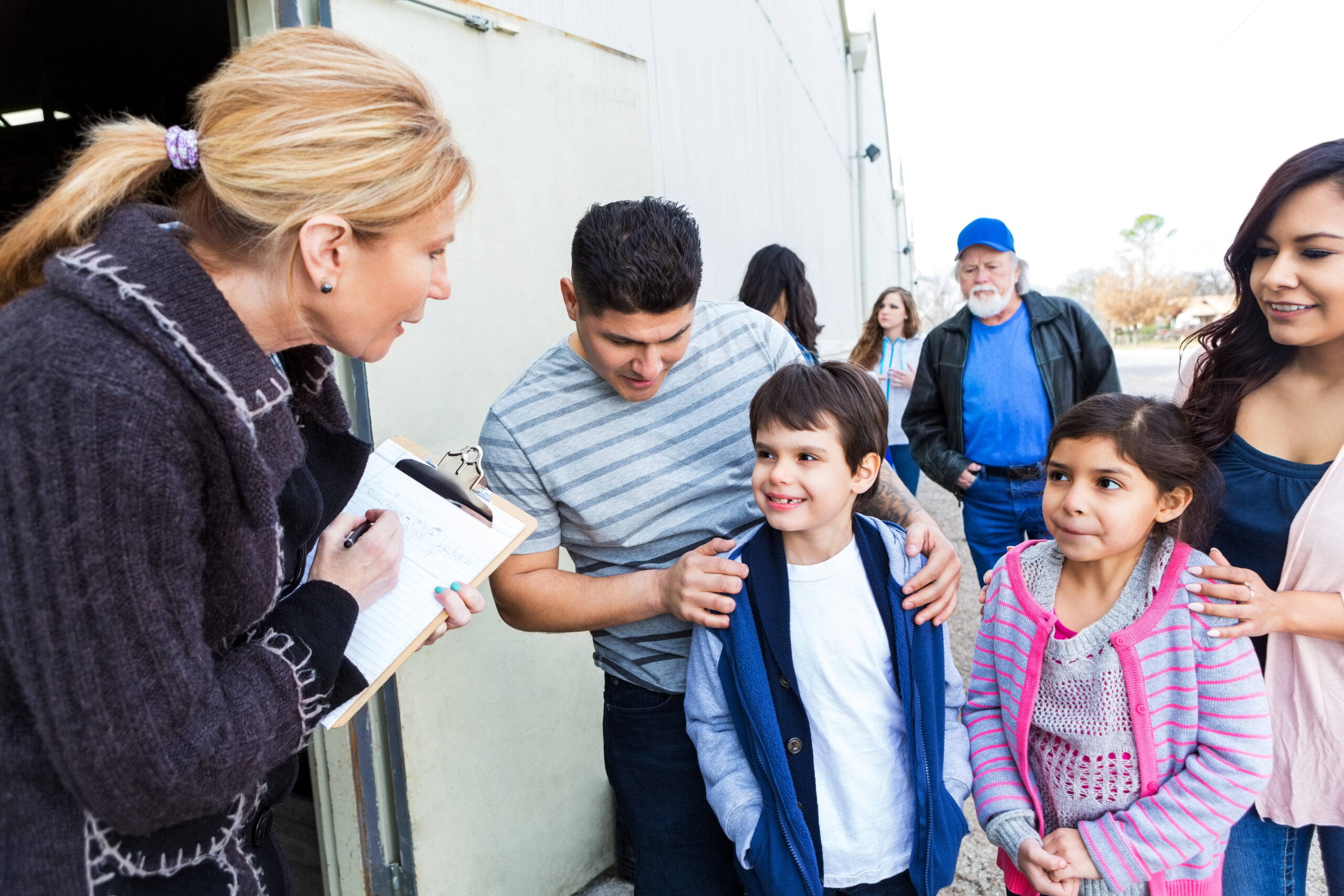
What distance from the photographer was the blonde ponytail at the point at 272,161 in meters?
1.03

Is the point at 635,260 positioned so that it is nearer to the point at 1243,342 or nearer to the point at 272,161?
the point at 272,161

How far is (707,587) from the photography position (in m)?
1.58

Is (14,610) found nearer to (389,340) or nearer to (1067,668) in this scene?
(389,340)

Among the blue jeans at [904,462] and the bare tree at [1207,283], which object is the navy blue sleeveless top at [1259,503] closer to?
the blue jeans at [904,462]

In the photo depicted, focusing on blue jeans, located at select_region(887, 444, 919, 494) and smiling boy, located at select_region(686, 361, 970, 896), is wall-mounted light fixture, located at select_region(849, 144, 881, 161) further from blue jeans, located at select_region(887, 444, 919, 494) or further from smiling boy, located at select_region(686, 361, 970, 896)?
smiling boy, located at select_region(686, 361, 970, 896)

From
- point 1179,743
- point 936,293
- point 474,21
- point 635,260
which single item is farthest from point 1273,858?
point 936,293

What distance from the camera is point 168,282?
37.2 inches

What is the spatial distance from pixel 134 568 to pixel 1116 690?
1603mm

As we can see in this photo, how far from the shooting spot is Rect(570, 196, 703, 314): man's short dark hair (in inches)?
63.2

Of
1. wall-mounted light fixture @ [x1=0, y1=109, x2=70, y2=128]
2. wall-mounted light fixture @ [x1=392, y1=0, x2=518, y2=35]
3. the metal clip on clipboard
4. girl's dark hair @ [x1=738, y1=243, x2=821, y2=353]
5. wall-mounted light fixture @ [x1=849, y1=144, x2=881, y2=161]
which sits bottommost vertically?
the metal clip on clipboard

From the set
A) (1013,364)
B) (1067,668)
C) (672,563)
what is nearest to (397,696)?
(672,563)

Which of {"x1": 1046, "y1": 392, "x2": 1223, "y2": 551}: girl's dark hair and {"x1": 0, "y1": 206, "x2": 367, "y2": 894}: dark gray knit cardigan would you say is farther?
{"x1": 1046, "y1": 392, "x2": 1223, "y2": 551}: girl's dark hair

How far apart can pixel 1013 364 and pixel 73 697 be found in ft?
12.6

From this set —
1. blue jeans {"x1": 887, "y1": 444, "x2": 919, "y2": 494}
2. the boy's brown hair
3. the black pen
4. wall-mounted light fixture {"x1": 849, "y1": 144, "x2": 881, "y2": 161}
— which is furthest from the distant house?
the black pen
